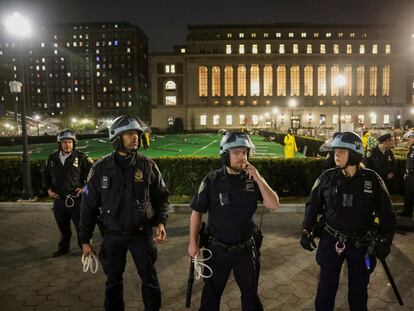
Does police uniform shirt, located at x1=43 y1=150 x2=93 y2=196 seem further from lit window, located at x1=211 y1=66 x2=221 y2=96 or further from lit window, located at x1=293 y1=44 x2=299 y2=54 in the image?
lit window, located at x1=293 y1=44 x2=299 y2=54

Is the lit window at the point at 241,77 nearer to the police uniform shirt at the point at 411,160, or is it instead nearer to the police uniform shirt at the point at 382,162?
the police uniform shirt at the point at 382,162

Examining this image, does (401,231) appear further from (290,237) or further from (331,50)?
(331,50)

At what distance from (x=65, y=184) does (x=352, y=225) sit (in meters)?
4.91

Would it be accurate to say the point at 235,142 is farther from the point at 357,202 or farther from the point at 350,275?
the point at 350,275

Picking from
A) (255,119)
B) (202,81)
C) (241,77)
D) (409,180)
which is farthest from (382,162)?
(241,77)

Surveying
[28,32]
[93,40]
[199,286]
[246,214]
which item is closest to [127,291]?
[199,286]

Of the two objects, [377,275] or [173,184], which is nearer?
[377,275]

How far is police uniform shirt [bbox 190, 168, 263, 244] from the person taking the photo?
3906 mm

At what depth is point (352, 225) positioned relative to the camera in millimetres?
4152

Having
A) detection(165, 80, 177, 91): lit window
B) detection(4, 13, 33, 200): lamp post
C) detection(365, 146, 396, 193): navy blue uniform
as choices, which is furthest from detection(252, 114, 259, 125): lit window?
detection(365, 146, 396, 193): navy blue uniform

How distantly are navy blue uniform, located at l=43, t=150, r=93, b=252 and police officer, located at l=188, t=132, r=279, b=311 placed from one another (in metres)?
3.76

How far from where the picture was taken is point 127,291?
18.6 ft

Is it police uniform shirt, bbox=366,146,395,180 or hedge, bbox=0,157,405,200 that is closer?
police uniform shirt, bbox=366,146,395,180

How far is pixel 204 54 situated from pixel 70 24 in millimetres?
94656
